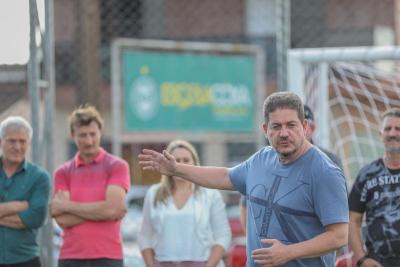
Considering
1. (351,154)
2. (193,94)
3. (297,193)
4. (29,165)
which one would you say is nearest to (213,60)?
(193,94)

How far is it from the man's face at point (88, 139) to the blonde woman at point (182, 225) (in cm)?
52

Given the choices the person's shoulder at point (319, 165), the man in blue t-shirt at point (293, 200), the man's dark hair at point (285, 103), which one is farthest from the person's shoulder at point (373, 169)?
the man's dark hair at point (285, 103)

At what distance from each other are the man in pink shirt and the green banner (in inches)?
171

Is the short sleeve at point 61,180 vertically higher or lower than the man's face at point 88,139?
lower

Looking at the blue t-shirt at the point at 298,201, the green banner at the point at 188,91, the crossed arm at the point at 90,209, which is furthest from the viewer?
the green banner at the point at 188,91

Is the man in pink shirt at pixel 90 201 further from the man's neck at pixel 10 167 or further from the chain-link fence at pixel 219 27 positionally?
the chain-link fence at pixel 219 27

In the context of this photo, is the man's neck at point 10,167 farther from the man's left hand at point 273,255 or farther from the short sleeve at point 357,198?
the man's left hand at point 273,255

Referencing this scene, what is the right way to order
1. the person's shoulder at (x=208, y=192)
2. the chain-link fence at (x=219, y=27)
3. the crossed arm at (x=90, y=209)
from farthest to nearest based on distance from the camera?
the chain-link fence at (x=219, y=27)
the person's shoulder at (x=208, y=192)
the crossed arm at (x=90, y=209)

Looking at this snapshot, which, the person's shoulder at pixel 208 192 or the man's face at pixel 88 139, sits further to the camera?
the person's shoulder at pixel 208 192

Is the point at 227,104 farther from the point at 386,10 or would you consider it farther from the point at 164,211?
the point at 386,10

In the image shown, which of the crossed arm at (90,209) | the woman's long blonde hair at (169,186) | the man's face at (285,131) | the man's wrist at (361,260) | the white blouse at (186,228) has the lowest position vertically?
the man's wrist at (361,260)

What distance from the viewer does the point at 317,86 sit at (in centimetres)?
940

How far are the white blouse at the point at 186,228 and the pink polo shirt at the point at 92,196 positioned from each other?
0.27 metres

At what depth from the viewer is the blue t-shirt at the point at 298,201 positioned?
17.0 feet
